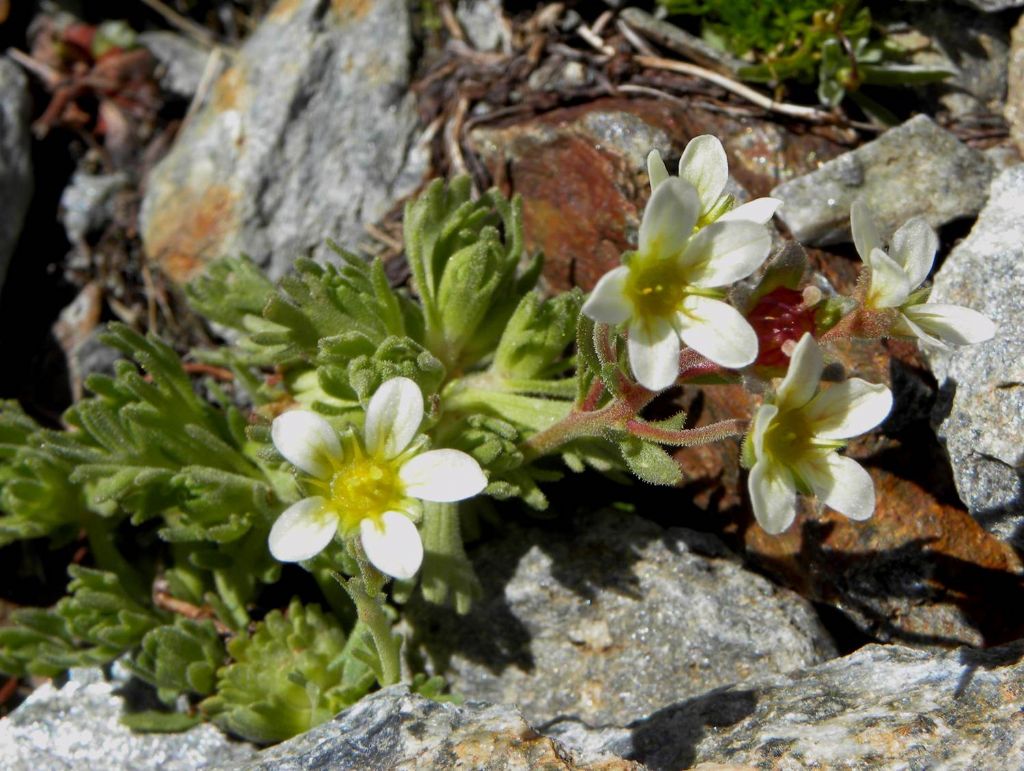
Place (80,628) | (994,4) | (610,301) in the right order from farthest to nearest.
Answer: (994,4) < (80,628) < (610,301)

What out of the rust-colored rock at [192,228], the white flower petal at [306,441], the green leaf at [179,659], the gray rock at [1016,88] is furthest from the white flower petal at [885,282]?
the rust-colored rock at [192,228]

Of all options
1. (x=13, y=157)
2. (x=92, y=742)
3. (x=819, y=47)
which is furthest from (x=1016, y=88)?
(x=13, y=157)

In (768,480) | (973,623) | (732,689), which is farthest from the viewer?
(973,623)

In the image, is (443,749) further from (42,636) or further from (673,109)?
(673,109)

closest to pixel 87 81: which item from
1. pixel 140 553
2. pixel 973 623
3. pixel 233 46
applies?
pixel 233 46

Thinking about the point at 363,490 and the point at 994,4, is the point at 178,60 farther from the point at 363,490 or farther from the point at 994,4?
the point at 994,4

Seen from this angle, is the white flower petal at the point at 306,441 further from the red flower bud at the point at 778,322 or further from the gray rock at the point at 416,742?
the red flower bud at the point at 778,322
